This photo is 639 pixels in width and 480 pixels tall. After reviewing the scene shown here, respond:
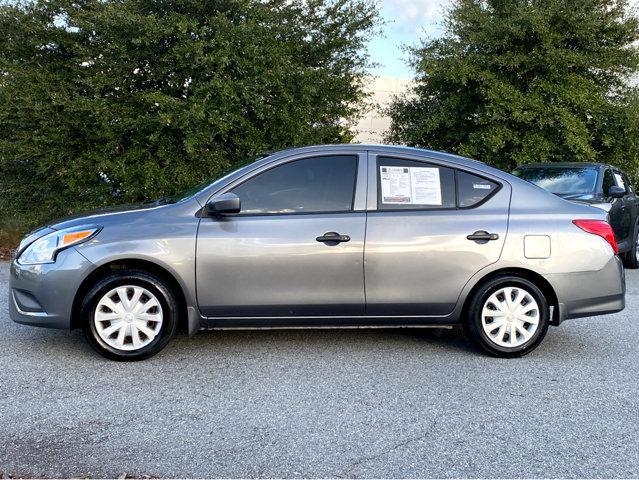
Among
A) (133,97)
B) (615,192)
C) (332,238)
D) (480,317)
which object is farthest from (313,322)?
(133,97)

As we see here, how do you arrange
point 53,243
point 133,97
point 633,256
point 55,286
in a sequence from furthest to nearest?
point 133,97 → point 633,256 → point 53,243 → point 55,286

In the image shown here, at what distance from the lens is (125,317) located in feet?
15.1

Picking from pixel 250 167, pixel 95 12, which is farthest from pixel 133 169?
pixel 250 167

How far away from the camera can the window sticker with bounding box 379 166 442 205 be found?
4.89 metres

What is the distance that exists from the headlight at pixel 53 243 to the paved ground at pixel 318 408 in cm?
77

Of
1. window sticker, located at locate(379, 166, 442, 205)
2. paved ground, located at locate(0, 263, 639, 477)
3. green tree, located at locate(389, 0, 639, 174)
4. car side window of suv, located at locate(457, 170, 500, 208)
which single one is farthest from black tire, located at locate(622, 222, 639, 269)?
window sticker, located at locate(379, 166, 442, 205)

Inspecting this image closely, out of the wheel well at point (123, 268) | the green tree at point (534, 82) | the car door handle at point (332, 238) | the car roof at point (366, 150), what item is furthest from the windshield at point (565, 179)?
the wheel well at point (123, 268)

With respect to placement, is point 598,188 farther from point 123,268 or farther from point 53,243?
point 53,243

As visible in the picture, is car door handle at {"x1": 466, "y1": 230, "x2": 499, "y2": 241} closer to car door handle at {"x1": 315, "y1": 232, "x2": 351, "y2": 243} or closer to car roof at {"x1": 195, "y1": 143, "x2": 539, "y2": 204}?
car roof at {"x1": 195, "y1": 143, "x2": 539, "y2": 204}

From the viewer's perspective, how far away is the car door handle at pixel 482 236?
4801 mm

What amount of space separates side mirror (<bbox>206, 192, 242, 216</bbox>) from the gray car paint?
2.7 inches

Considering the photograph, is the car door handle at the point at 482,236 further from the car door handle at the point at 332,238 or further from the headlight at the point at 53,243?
the headlight at the point at 53,243

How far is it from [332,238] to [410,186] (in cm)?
78

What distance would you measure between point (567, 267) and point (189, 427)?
3.11 meters
